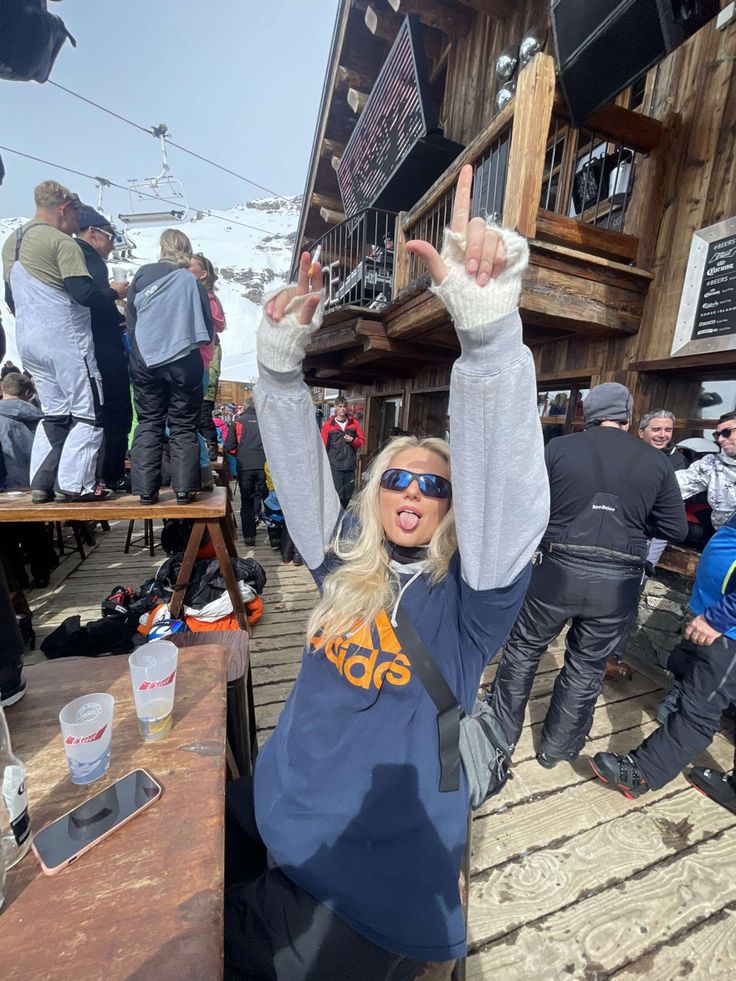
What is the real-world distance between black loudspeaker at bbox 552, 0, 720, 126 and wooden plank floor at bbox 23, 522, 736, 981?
13.8ft

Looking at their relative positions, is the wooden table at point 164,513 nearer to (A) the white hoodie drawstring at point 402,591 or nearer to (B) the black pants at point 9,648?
(B) the black pants at point 9,648

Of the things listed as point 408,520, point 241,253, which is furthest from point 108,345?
point 241,253

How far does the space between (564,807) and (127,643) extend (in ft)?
9.95

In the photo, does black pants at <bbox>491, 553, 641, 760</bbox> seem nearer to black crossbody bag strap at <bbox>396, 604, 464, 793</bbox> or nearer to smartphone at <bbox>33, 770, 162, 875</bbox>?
black crossbody bag strap at <bbox>396, 604, 464, 793</bbox>

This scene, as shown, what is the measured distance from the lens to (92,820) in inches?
34.2

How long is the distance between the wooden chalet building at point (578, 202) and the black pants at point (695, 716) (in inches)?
79.6

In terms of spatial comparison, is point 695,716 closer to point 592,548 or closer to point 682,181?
point 592,548

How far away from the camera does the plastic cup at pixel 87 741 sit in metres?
0.93

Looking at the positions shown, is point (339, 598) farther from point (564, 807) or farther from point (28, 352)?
point (28, 352)

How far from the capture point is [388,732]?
1.07 meters

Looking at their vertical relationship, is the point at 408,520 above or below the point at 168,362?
below

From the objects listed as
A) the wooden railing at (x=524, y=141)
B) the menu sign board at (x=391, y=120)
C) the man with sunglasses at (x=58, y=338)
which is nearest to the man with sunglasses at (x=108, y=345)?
the man with sunglasses at (x=58, y=338)

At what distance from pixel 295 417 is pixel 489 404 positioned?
1.92 feet

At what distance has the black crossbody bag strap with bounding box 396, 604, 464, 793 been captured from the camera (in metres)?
1.06
